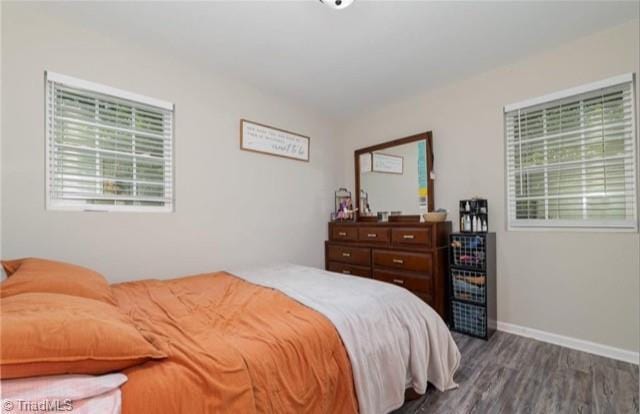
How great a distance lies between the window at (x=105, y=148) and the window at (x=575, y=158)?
128 inches

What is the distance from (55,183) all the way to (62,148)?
266 millimetres

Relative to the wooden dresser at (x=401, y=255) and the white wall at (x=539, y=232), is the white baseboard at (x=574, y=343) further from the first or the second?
the wooden dresser at (x=401, y=255)

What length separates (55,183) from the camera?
203cm

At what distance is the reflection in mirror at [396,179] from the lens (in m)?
3.24

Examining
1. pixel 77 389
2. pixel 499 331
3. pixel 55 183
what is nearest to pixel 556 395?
pixel 499 331

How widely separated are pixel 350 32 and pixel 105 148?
2.18 metres

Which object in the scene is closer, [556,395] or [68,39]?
[556,395]

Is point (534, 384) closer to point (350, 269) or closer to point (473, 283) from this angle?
point (473, 283)

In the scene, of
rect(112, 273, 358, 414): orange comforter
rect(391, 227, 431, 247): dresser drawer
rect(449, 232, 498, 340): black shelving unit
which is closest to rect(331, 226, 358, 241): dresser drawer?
rect(391, 227, 431, 247): dresser drawer

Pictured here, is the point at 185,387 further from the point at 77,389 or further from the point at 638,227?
the point at 638,227

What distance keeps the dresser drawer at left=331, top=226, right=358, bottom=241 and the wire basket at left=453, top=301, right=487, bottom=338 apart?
1309 millimetres

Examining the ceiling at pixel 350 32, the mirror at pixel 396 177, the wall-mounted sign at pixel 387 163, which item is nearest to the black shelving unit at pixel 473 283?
the mirror at pixel 396 177

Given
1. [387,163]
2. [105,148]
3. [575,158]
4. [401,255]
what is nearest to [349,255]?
[401,255]

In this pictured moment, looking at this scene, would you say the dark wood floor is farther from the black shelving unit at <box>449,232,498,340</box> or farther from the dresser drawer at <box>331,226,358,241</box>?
the dresser drawer at <box>331,226,358,241</box>
